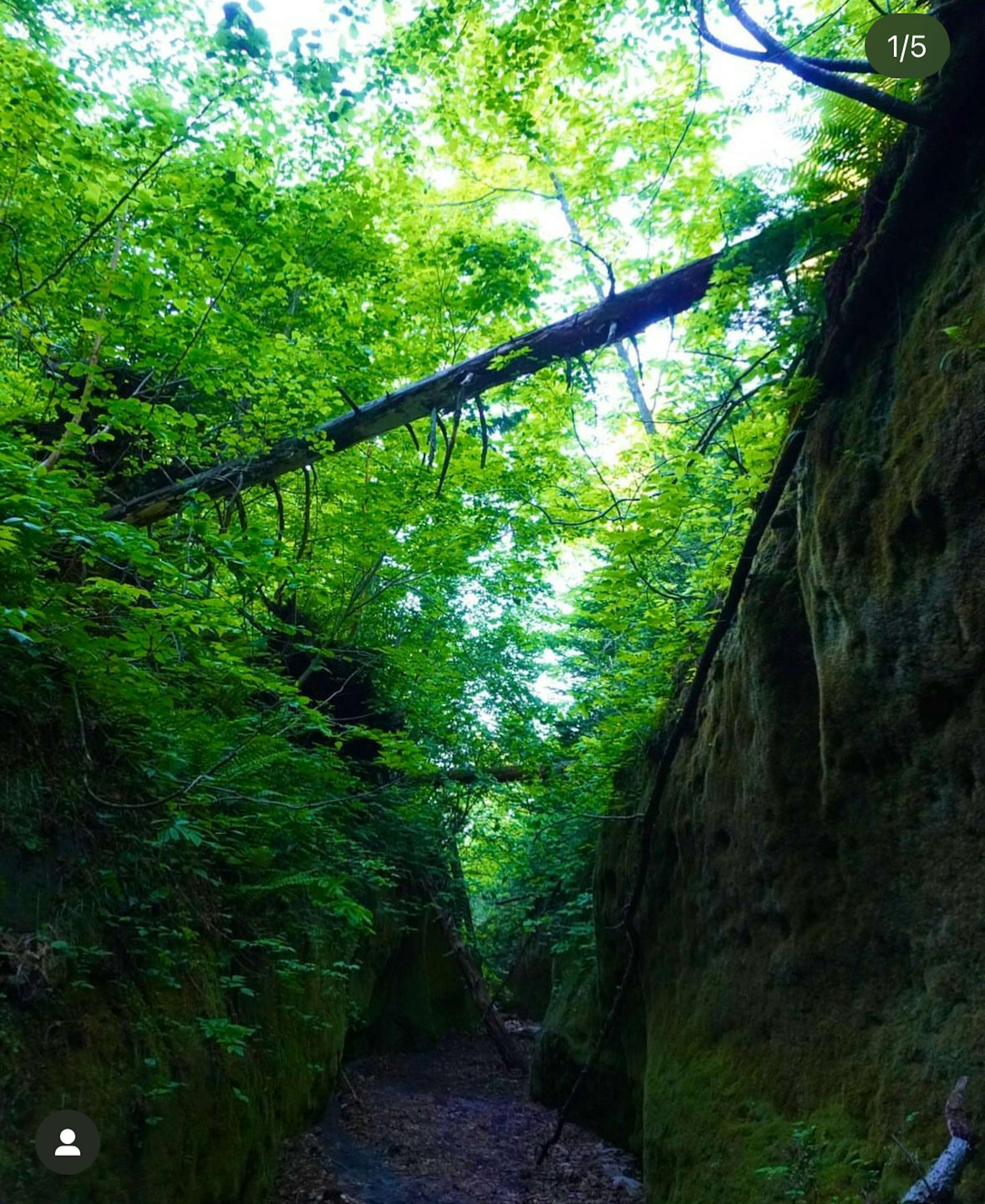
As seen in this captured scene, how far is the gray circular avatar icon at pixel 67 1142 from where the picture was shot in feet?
11.5

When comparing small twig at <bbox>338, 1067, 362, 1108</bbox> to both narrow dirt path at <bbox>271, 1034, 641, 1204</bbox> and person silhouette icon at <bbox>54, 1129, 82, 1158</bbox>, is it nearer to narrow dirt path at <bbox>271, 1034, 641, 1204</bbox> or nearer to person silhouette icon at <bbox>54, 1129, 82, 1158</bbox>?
narrow dirt path at <bbox>271, 1034, 641, 1204</bbox>

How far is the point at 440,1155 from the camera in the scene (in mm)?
8406

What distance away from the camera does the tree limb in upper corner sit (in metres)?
3.50

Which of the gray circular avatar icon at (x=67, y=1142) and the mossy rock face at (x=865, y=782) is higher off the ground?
the mossy rock face at (x=865, y=782)

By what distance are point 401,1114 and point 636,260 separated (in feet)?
39.7

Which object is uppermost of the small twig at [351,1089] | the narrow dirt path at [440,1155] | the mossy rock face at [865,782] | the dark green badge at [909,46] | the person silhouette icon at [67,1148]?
the dark green badge at [909,46]

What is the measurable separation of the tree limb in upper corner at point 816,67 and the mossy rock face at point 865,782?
40 centimetres

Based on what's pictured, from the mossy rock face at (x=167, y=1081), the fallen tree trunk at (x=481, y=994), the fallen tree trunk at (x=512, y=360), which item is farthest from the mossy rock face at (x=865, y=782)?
the fallen tree trunk at (x=481, y=994)

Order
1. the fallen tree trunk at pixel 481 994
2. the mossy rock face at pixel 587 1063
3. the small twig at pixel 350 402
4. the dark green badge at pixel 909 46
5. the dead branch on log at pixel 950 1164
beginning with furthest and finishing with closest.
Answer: the fallen tree trunk at pixel 481 994, the mossy rock face at pixel 587 1063, the small twig at pixel 350 402, the dark green badge at pixel 909 46, the dead branch on log at pixel 950 1164

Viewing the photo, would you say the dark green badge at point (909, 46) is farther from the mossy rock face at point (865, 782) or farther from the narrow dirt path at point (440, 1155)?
the narrow dirt path at point (440, 1155)

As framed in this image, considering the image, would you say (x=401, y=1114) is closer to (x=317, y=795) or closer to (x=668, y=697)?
(x=317, y=795)

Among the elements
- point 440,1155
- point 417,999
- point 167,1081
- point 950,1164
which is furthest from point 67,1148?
point 417,999

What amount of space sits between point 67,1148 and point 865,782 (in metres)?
4.71

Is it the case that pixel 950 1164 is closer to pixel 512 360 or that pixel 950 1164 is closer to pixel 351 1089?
pixel 512 360
